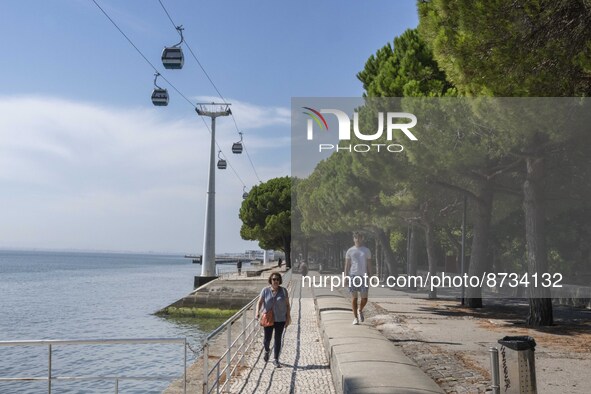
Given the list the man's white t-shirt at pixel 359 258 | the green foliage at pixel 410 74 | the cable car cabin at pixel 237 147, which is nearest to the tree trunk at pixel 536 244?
the green foliage at pixel 410 74

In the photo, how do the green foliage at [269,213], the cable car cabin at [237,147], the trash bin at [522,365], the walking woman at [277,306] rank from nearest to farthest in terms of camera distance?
the trash bin at [522,365] < the walking woman at [277,306] < the cable car cabin at [237,147] < the green foliage at [269,213]

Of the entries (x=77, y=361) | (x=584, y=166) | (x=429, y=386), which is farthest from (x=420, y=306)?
(x=429, y=386)

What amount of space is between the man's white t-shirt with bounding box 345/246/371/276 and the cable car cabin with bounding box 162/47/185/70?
1509 centimetres

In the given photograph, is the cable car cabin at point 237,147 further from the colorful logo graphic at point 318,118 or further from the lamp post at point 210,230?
the colorful logo graphic at point 318,118

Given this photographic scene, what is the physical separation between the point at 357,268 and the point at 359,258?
229 millimetres

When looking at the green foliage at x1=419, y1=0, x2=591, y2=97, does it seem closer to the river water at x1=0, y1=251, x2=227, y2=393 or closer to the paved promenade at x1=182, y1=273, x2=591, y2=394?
the paved promenade at x1=182, y1=273, x2=591, y2=394

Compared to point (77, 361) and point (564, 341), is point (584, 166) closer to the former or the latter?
point (564, 341)

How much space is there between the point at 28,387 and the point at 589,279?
31.0 meters

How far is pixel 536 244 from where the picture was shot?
17.1m

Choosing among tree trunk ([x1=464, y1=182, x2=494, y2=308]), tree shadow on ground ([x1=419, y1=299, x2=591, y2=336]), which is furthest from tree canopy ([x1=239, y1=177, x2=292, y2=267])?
tree trunk ([x1=464, y1=182, x2=494, y2=308])

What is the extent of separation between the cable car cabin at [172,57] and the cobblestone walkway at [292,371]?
13.6m

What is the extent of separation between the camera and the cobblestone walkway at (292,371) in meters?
9.07

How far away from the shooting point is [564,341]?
1391 cm

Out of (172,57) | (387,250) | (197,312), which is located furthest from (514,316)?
(197,312)
